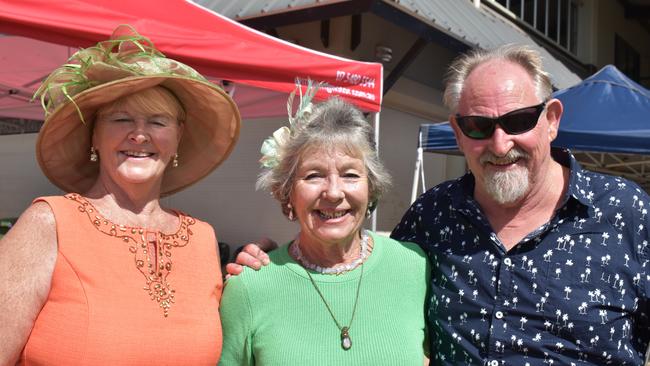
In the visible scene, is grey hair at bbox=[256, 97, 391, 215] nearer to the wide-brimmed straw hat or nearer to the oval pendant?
the wide-brimmed straw hat

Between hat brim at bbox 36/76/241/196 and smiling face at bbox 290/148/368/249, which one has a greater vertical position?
hat brim at bbox 36/76/241/196

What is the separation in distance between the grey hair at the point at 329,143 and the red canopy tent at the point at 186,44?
1.11m

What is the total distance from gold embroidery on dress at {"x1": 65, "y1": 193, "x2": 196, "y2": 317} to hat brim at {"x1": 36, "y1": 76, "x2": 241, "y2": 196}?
0.26m

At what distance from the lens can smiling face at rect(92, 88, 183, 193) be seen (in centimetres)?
191

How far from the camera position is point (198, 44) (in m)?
2.97

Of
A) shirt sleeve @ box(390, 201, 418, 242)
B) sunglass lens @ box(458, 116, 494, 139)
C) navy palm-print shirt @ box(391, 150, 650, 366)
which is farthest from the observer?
shirt sleeve @ box(390, 201, 418, 242)

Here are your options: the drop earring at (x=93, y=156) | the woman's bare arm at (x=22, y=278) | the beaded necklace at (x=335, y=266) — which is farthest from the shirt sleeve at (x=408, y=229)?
the woman's bare arm at (x=22, y=278)

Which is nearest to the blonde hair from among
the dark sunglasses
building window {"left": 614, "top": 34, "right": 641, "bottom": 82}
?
the dark sunglasses

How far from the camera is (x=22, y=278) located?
1617 mm

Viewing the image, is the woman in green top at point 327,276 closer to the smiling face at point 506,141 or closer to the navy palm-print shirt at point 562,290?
the navy palm-print shirt at point 562,290

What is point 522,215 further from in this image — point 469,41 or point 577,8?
point 577,8

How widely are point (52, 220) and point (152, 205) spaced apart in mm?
381

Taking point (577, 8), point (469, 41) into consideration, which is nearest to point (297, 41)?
point (469, 41)

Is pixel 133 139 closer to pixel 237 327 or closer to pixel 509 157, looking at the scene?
pixel 237 327
